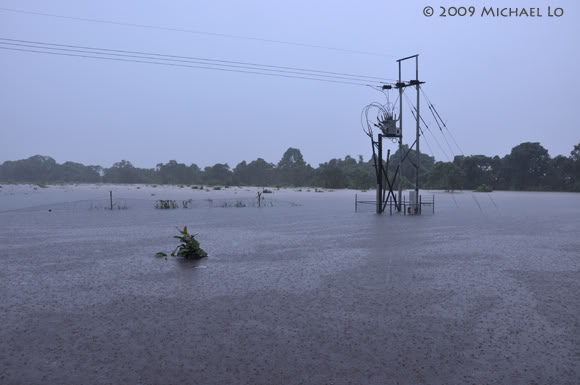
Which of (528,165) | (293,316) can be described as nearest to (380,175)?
(293,316)

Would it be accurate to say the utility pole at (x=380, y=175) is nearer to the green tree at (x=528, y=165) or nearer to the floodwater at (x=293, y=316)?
the floodwater at (x=293, y=316)

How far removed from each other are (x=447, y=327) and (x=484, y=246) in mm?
12076

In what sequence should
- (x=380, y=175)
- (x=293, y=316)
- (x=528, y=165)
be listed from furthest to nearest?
(x=528, y=165) < (x=380, y=175) < (x=293, y=316)

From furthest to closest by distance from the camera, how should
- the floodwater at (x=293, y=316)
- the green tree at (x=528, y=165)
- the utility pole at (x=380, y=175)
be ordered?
the green tree at (x=528, y=165) < the utility pole at (x=380, y=175) < the floodwater at (x=293, y=316)

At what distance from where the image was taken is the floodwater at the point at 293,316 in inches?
253

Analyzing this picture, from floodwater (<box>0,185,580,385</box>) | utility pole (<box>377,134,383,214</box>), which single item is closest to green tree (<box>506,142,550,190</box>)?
utility pole (<box>377,134,383,214</box>)

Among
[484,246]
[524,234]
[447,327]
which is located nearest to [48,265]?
[447,327]

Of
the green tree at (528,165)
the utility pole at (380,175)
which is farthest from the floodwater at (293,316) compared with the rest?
the green tree at (528,165)

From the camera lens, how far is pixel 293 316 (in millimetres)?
9000

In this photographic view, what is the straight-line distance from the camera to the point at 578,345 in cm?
736

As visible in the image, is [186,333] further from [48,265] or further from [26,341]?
[48,265]

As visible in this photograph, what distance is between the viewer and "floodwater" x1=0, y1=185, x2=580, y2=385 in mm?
6438

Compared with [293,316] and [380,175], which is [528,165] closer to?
[380,175]

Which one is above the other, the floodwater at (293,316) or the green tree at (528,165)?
the green tree at (528,165)
